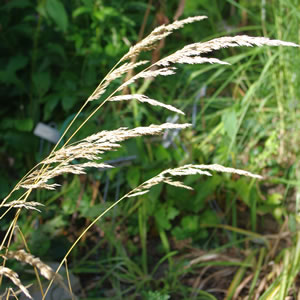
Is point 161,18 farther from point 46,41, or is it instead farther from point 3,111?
point 3,111

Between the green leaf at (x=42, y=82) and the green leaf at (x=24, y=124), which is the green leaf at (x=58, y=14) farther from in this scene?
the green leaf at (x=24, y=124)

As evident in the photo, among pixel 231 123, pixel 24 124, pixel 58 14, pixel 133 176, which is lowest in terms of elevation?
pixel 133 176

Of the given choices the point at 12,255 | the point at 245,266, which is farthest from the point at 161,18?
the point at 12,255

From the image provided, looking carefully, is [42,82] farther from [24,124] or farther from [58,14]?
[58,14]

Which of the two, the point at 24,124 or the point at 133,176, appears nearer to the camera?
the point at 133,176

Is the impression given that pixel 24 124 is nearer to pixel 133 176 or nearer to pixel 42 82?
pixel 42 82

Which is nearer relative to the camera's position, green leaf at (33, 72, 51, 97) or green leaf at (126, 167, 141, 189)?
green leaf at (126, 167, 141, 189)

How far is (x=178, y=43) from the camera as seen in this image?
9.40 feet

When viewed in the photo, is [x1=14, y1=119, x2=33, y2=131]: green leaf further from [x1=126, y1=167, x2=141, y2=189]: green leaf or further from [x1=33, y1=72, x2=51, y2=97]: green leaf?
[x1=126, y1=167, x2=141, y2=189]: green leaf

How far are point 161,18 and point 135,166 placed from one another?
667 mm

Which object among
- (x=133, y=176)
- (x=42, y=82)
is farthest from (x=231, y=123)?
(x=42, y=82)

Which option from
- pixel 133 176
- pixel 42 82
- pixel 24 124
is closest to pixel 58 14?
pixel 42 82

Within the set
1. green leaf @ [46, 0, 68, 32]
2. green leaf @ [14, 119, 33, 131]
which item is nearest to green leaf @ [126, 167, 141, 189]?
green leaf @ [14, 119, 33, 131]

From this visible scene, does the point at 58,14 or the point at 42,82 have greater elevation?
the point at 58,14
